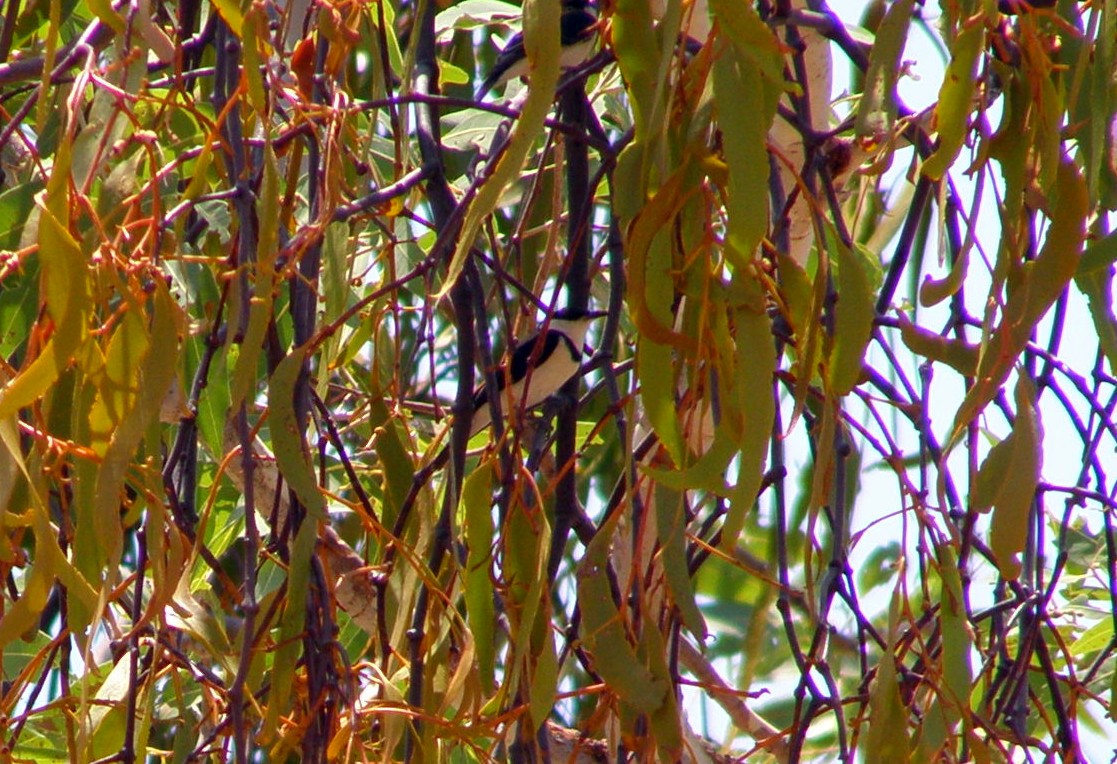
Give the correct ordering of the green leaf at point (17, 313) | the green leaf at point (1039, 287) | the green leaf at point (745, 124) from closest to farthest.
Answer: the green leaf at point (745, 124), the green leaf at point (1039, 287), the green leaf at point (17, 313)

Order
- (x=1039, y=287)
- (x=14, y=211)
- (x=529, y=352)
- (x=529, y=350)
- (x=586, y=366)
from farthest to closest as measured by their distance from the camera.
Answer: (x=529, y=350) → (x=529, y=352) → (x=14, y=211) → (x=586, y=366) → (x=1039, y=287)

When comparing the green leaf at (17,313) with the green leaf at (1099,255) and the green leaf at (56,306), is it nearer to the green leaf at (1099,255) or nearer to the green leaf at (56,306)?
the green leaf at (56,306)

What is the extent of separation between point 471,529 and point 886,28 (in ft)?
1.64

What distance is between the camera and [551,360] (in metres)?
2.38

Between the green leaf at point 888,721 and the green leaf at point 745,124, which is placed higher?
the green leaf at point 745,124

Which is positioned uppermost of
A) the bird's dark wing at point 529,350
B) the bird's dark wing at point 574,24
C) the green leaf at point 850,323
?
the bird's dark wing at point 574,24

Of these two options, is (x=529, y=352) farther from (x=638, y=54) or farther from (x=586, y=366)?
(x=638, y=54)

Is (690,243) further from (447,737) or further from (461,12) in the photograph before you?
(461,12)

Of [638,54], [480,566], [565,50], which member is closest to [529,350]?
[565,50]

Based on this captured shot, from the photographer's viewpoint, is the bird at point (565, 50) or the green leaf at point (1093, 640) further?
the bird at point (565, 50)

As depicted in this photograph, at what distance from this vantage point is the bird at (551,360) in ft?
4.89

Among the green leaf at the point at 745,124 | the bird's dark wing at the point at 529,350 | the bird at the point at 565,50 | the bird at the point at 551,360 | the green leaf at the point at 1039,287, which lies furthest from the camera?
the bird at the point at 565,50

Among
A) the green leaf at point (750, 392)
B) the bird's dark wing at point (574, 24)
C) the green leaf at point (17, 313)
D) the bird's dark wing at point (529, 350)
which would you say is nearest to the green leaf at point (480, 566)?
the green leaf at point (750, 392)

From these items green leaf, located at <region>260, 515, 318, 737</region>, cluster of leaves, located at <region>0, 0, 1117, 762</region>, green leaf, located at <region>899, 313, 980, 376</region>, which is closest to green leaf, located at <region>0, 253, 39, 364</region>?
cluster of leaves, located at <region>0, 0, 1117, 762</region>
